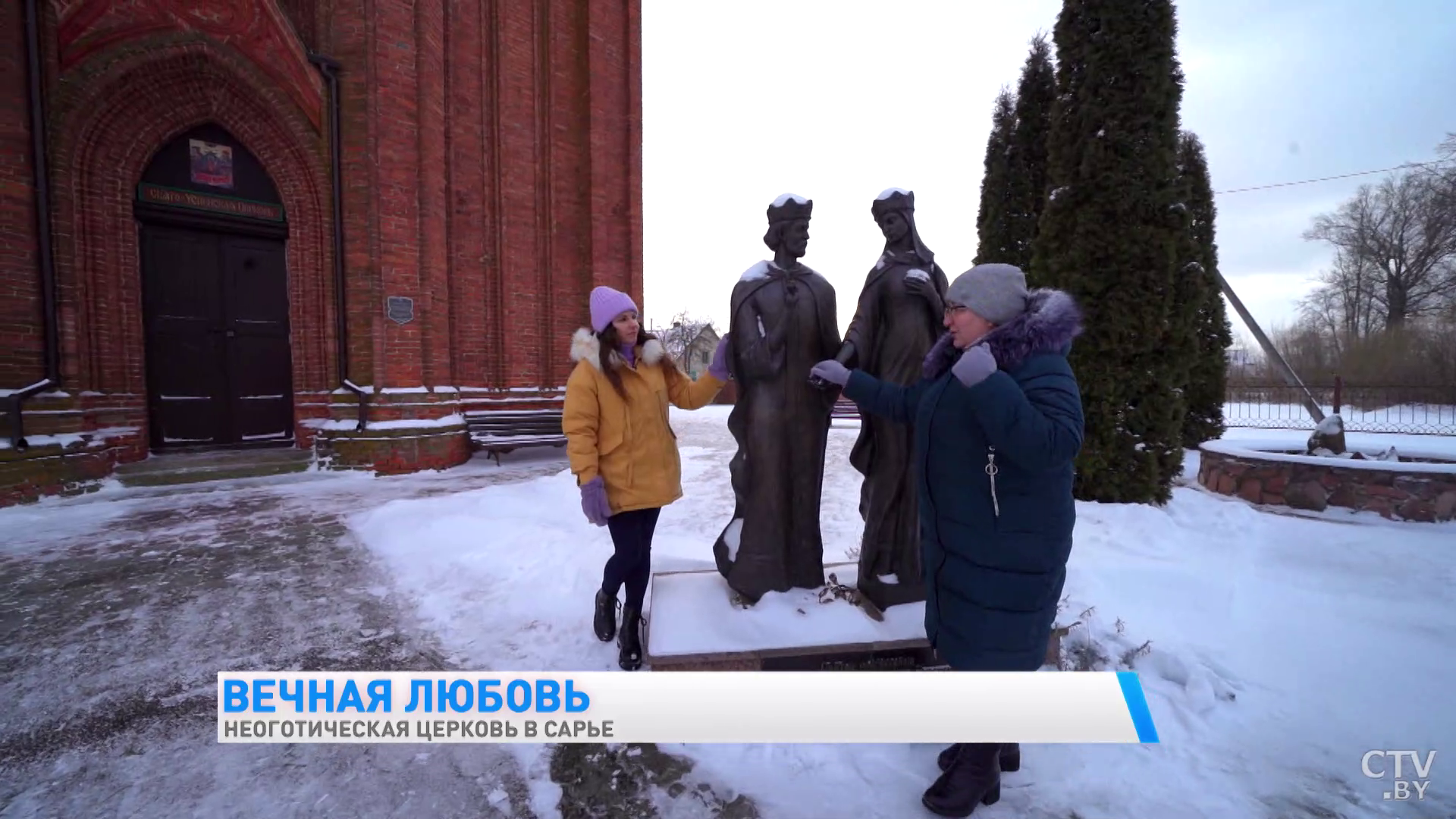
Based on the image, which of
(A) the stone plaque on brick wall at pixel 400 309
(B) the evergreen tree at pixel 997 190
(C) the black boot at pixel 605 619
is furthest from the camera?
(B) the evergreen tree at pixel 997 190

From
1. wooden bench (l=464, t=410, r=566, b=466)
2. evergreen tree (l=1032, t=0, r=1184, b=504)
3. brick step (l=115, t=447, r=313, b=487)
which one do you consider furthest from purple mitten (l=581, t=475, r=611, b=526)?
brick step (l=115, t=447, r=313, b=487)

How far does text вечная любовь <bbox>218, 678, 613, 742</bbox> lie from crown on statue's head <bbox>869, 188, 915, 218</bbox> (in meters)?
2.60

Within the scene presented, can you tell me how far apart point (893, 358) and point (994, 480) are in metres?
1.20

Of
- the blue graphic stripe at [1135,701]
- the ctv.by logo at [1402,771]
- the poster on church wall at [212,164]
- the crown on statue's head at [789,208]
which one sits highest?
the poster on church wall at [212,164]

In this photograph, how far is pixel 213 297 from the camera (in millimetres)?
8383

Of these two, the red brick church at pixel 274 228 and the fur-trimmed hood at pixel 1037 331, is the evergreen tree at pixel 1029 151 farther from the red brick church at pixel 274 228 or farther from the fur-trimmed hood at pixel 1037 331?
the fur-trimmed hood at pixel 1037 331

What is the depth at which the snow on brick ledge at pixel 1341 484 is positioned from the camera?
5.65 metres

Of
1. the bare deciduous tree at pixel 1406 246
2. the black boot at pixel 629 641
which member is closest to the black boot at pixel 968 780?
the black boot at pixel 629 641

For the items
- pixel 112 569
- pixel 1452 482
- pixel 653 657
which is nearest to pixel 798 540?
pixel 653 657

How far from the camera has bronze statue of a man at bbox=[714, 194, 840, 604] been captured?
2980mm

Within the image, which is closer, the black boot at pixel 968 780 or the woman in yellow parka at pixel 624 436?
the black boot at pixel 968 780

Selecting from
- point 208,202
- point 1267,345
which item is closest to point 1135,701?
point 1267,345

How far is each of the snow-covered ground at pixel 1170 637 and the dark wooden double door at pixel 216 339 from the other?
4443mm

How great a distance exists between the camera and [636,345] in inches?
118
